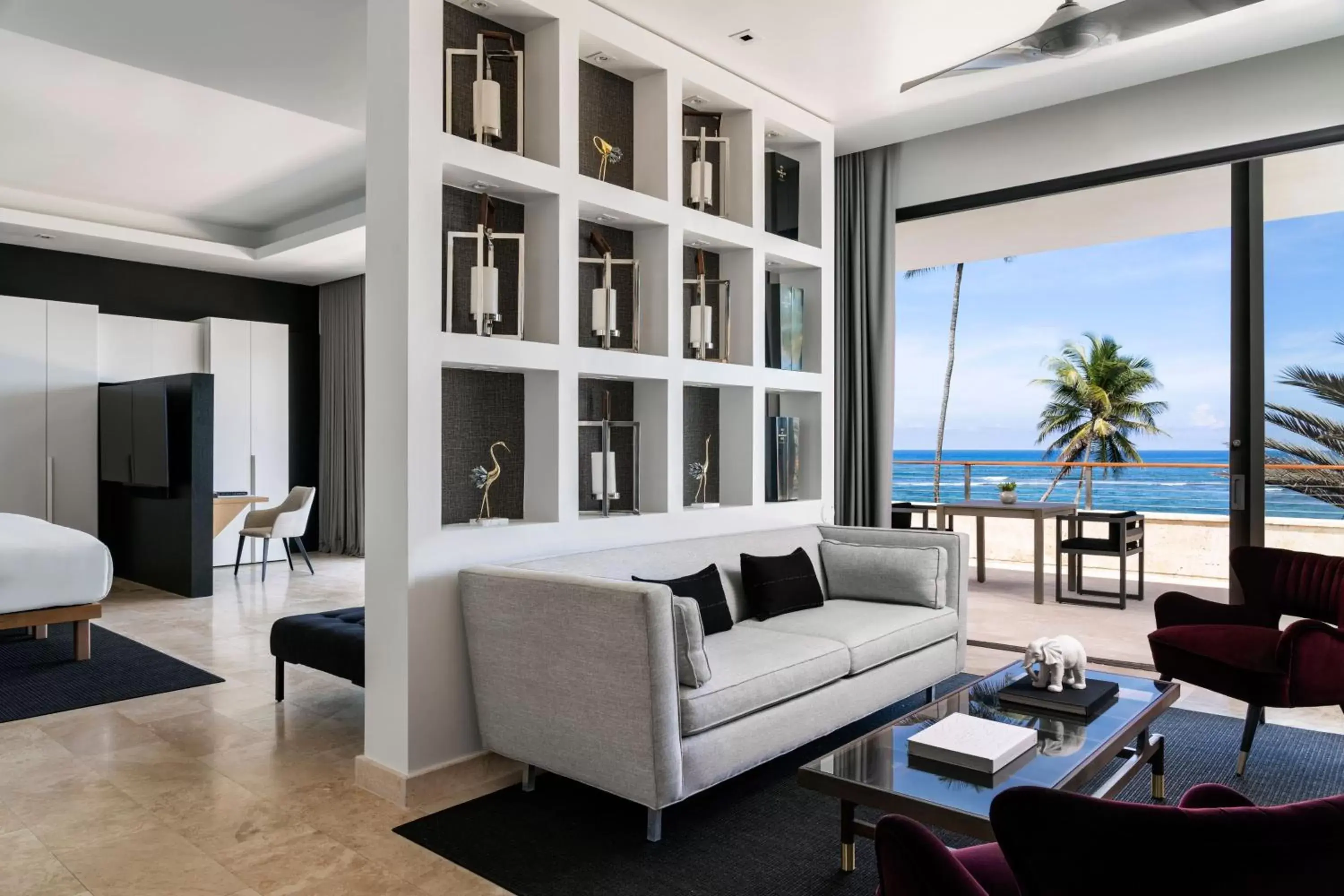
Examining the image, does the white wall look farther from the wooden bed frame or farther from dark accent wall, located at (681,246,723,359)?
the wooden bed frame

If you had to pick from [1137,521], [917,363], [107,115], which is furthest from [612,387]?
[917,363]

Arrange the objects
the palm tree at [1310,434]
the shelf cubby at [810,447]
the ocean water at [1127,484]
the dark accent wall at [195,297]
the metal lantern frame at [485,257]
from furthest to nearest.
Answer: the ocean water at [1127,484]
the dark accent wall at [195,297]
the shelf cubby at [810,447]
the palm tree at [1310,434]
the metal lantern frame at [485,257]

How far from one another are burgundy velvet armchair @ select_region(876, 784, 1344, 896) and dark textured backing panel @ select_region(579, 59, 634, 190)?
3.27 meters

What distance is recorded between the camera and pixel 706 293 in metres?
4.47

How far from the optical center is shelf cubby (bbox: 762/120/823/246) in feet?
15.5

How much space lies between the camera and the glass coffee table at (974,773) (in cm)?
205

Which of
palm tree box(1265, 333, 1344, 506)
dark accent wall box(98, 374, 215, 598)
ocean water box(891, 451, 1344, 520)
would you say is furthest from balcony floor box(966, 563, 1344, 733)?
ocean water box(891, 451, 1344, 520)

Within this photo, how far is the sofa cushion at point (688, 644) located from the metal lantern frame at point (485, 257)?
125cm

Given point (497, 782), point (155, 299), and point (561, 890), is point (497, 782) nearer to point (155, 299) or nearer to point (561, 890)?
point (561, 890)

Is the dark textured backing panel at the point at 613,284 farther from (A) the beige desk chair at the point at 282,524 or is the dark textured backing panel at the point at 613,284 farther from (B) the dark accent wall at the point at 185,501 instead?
(A) the beige desk chair at the point at 282,524

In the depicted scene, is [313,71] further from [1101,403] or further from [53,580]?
[1101,403]

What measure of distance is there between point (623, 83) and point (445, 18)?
995 mm

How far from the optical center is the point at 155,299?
8656 mm

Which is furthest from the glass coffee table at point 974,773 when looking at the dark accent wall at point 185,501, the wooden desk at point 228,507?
the wooden desk at point 228,507
